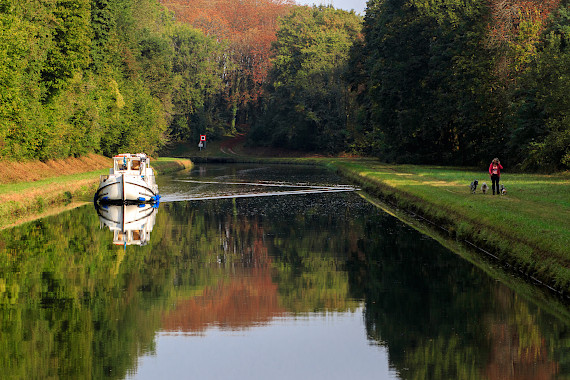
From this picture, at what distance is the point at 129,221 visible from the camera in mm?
30859

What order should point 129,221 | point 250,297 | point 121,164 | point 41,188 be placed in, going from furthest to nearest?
point 121,164 → point 41,188 → point 129,221 → point 250,297

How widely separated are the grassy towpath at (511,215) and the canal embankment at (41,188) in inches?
606

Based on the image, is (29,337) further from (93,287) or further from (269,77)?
(269,77)

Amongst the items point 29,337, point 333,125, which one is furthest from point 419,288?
point 333,125

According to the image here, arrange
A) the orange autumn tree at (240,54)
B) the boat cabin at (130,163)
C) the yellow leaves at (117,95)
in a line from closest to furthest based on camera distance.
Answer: the boat cabin at (130,163), the yellow leaves at (117,95), the orange autumn tree at (240,54)

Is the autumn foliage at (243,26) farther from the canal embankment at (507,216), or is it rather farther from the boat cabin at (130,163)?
the canal embankment at (507,216)

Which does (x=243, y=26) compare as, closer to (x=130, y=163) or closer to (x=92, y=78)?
(x=92, y=78)

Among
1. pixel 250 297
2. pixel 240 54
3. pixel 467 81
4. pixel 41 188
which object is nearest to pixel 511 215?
pixel 250 297

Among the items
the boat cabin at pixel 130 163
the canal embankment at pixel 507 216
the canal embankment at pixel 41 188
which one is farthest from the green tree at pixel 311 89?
the canal embankment at pixel 507 216

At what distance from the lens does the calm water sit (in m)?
10.9

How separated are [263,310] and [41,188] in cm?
2526

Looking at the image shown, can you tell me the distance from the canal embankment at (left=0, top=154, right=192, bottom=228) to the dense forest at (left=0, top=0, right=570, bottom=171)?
3.76 ft

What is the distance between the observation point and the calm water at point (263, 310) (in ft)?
35.6

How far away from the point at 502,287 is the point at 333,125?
9245cm
